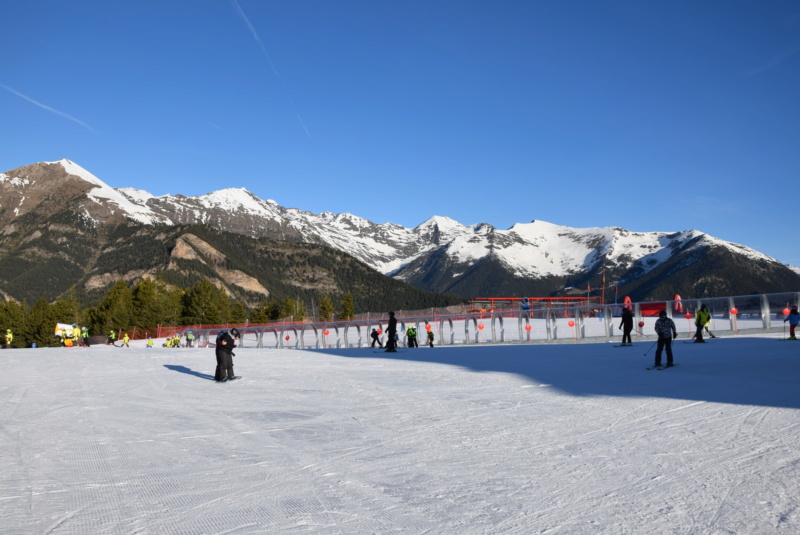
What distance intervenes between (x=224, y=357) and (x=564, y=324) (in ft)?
66.2

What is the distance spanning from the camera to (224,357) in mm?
19297

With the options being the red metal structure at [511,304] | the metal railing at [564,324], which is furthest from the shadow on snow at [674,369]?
the red metal structure at [511,304]

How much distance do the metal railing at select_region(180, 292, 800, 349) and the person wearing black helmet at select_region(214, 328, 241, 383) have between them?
17.2 metres

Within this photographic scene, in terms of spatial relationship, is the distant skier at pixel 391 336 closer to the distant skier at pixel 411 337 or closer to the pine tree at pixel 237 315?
the distant skier at pixel 411 337

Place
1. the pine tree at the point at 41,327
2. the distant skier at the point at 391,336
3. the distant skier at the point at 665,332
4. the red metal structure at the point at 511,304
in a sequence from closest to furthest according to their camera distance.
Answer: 1. the distant skier at the point at 665,332
2. the distant skier at the point at 391,336
3. the red metal structure at the point at 511,304
4. the pine tree at the point at 41,327

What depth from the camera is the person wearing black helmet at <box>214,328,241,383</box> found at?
1895 cm

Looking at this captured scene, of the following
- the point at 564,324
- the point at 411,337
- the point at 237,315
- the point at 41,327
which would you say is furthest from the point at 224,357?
the point at 237,315

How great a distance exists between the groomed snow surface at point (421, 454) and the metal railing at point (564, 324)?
1153 centimetres

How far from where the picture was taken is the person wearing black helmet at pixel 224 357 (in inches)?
746

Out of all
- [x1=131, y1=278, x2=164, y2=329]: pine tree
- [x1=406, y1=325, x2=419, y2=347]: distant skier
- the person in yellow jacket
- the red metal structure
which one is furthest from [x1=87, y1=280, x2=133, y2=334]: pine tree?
the person in yellow jacket

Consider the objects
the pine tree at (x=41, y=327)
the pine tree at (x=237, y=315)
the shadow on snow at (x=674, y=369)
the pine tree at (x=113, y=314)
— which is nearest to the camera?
the shadow on snow at (x=674, y=369)

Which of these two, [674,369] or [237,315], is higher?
[237,315]

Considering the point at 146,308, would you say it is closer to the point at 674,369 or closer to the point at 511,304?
the point at 511,304

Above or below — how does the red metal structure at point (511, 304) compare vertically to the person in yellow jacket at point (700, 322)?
above
